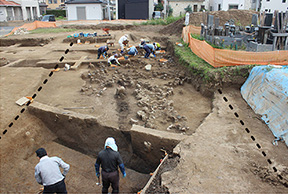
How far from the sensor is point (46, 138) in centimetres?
675

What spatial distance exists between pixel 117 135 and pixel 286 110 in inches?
161

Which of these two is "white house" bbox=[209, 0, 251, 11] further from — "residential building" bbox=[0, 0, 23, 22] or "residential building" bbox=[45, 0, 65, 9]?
"residential building" bbox=[45, 0, 65, 9]

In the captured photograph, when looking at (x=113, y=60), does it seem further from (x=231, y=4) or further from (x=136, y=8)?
(x=231, y=4)

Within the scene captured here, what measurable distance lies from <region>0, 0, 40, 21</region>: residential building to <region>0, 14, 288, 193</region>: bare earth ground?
2949 centimetres

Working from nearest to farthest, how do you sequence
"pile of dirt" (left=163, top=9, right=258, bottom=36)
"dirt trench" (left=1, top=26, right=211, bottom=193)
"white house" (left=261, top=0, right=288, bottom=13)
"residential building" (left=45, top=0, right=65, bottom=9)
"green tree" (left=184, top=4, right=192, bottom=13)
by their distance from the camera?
"dirt trench" (left=1, top=26, right=211, bottom=193), "pile of dirt" (left=163, top=9, right=258, bottom=36), "white house" (left=261, top=0, right=288, bottom=13), "green tree" (left=184, top=4, right=192, bottom=13), "residential building" (left=45, top=0, right=65, bottom=9)

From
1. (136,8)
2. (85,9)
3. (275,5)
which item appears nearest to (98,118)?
(85,9)

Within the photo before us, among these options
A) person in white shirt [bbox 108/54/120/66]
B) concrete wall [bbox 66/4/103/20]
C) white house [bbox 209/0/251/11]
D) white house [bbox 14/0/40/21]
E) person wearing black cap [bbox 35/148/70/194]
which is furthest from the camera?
white house [bbox 14/0/40/21]

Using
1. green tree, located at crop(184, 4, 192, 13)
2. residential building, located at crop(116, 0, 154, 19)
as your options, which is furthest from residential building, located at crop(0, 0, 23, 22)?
green tree, located at crop(184, 4, 192, 13)

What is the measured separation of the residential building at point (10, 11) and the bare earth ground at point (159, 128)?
29.4 m

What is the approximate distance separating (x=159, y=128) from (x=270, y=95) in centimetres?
294

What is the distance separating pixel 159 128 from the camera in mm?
5719

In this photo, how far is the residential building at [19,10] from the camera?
1293 inches

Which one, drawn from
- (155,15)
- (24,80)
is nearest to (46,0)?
(155,15)

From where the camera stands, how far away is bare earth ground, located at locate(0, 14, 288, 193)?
3.84 meters
